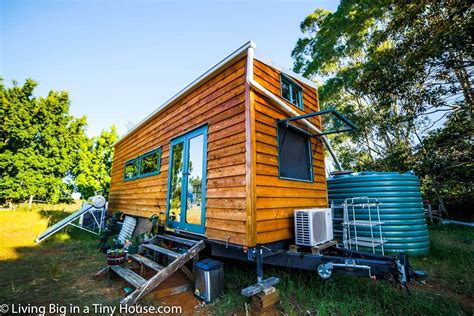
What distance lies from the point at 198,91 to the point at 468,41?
24.6 feet

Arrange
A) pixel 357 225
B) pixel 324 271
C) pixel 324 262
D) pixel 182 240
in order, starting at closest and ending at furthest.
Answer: pixel 324 271 < pixel 324 262 < pixel 182 240 < pixel 357 225

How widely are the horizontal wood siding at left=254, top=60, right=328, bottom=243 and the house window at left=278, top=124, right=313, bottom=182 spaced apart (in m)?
0.15

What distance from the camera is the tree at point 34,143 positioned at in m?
14.9

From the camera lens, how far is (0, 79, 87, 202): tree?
14938 mm

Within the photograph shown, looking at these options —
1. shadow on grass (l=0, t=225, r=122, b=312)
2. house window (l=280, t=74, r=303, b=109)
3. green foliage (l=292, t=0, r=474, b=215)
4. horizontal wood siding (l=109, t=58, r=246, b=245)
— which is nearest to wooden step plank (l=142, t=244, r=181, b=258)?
horizontal wood siding (l=109, t=58, r=246, b=245)

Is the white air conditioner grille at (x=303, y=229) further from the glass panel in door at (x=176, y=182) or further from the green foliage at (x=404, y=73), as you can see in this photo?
the green foliage at (x=404, y=73)

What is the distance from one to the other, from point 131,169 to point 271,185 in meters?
6.59

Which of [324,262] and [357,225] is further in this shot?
[357,225]

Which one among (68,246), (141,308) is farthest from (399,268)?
(68,246)

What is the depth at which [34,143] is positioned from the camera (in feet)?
53.4

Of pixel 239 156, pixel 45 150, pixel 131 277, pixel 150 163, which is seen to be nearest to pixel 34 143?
pixel 45 150

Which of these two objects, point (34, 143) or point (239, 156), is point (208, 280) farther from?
point (34, 143)

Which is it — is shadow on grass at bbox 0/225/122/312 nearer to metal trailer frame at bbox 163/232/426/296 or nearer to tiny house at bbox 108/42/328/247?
tiny house at bbox 108/42/328/247

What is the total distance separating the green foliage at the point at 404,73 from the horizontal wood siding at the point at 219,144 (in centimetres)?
677
